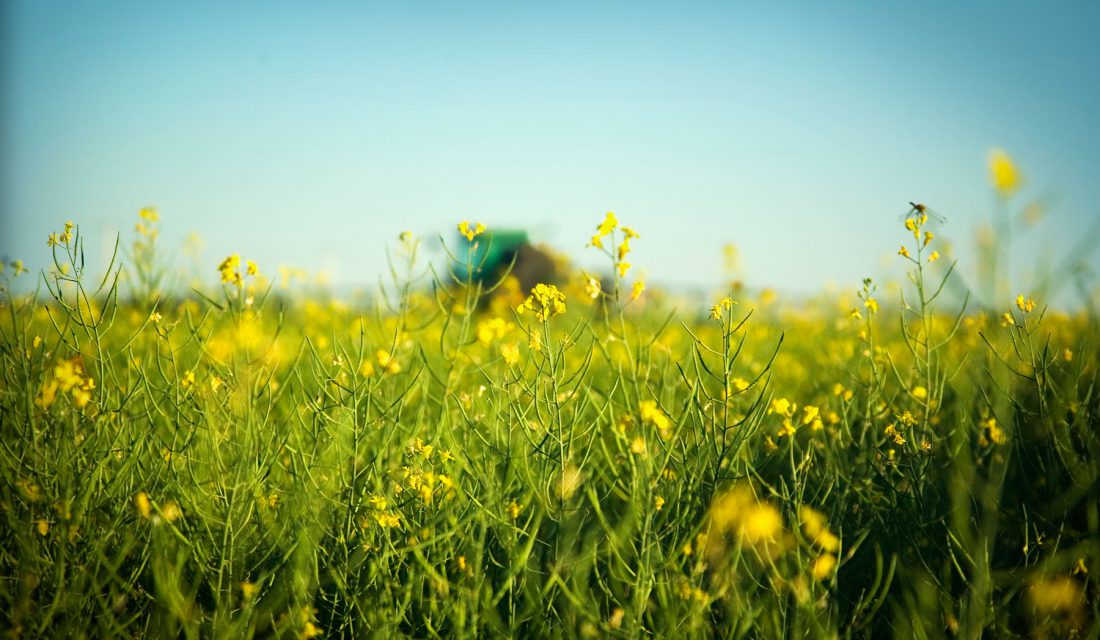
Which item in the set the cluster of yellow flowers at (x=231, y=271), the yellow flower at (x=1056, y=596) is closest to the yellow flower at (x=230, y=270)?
the cluster of yellow flowers at (x=231, y=271)

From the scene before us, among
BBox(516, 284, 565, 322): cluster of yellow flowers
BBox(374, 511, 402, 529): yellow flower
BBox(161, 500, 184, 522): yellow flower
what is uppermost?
BBox(516, 284, 565, 322): cluster of yellow flowers

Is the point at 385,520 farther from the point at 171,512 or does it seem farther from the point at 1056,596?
the point at 1056,596

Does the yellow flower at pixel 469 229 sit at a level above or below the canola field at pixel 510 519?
above

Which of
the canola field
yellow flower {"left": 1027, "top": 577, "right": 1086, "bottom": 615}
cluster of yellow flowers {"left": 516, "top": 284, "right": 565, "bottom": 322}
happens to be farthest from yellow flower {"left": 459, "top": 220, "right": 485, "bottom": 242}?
yellow flower {"left": 1027, "top": 577, "right": 1086, "bottom": 615}

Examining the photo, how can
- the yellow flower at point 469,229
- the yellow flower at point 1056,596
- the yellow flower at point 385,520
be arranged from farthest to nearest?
the yellow flower at point 469,229 < the yellow flower at point 385,520 < the yellow flower at point 1056,596

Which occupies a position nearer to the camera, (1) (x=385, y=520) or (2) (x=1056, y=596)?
(2) (x=1056, y=596)

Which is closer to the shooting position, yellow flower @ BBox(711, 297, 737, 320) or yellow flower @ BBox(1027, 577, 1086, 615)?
yellow flower @ BBox(1027, 577, 1086, 615)

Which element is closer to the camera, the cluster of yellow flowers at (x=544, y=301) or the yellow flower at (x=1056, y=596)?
the yellow flower at (x=1056, y=596)

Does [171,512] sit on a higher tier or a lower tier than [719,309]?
lower

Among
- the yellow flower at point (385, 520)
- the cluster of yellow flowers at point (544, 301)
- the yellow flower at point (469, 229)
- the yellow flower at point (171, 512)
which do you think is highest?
the yellow flower at point (469, 229)

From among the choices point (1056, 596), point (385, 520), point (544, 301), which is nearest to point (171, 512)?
point (385, 520)

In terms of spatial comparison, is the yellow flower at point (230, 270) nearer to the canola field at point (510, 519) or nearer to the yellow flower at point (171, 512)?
the canola field at point (510, 519)

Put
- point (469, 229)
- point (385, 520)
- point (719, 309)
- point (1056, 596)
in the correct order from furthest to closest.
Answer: point (469, 229) < point (719, 309) < point (385, 520) < point (1056, 596)

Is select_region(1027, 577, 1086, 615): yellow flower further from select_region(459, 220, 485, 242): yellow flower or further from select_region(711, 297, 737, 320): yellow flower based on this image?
select_region(459, 220, 485, 242): yellow flower
